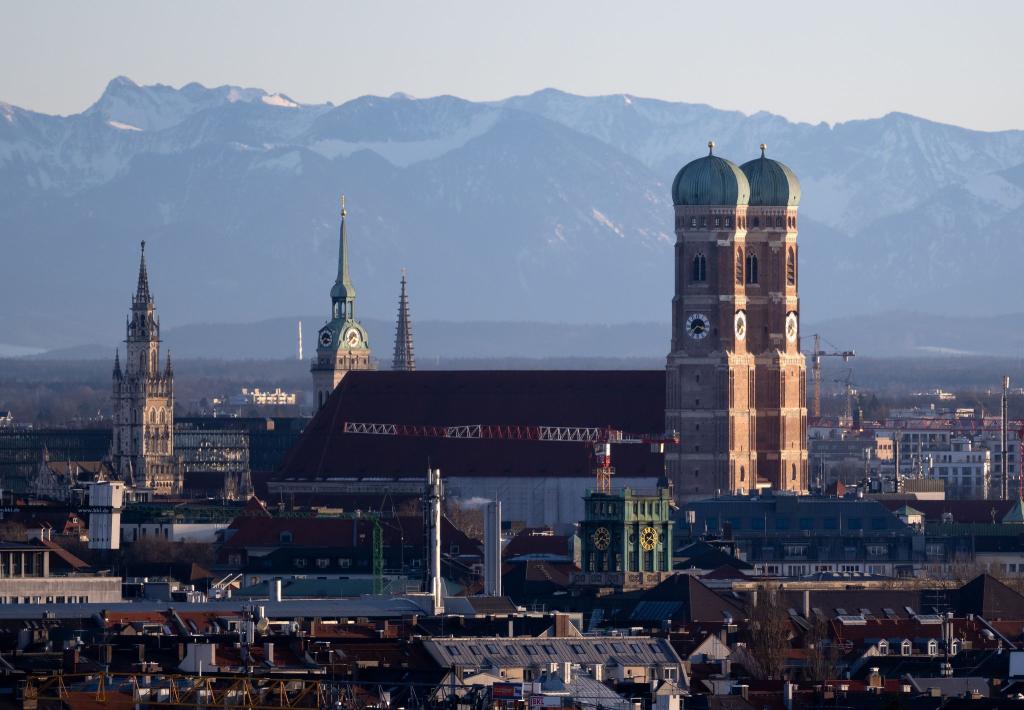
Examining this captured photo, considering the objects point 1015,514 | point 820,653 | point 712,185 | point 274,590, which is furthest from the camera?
point 712,185

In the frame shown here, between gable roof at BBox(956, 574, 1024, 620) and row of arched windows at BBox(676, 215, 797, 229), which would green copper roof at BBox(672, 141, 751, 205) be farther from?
gable roof at BBox(956, 574, 1024, 620)

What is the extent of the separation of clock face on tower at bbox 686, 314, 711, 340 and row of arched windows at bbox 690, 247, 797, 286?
1.42 meters

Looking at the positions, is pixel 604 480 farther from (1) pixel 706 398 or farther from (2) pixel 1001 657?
(2) pixel 1001 657

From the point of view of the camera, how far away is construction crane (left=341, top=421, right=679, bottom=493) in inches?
6363

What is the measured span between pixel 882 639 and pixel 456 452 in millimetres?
80995

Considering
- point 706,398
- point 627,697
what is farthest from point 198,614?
point 706,398

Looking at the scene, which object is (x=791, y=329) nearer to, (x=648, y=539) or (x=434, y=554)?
(x=648, y=539)

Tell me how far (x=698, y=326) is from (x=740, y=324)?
1640mm

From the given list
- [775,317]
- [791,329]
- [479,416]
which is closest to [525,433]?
[479,416]

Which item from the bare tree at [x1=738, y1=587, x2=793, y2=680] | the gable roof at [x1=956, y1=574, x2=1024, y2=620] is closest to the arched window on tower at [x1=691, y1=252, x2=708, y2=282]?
the gable roof at [x1=956, y1=574, x2=1024, y2=620]

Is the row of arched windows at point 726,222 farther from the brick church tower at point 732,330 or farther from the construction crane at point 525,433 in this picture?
the construction crane at point 525,433

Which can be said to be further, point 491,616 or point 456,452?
point 456,452

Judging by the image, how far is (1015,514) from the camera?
14950 centimetres

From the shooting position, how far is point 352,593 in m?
108
